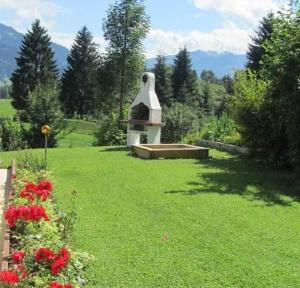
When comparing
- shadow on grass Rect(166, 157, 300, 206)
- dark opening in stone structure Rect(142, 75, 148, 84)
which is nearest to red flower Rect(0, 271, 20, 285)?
shadow on grass Rect(166, 157, 300, 206)

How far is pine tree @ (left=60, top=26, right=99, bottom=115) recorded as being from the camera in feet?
180

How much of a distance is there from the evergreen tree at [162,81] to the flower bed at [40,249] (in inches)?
1873

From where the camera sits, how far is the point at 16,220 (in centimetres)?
546

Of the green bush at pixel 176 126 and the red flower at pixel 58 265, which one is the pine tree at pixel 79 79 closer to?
the green bush at pixel 176 126

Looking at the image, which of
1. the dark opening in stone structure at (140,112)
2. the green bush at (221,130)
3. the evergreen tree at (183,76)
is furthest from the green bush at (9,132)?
the evergreen tree at (183,76)

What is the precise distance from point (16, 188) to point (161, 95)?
46.4 m

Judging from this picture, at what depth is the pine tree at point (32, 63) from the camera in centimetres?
4900

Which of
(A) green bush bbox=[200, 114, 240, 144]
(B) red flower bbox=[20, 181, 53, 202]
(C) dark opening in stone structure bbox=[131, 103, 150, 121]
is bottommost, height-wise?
(B) red flower bbox=[20, 181, 53, 202]

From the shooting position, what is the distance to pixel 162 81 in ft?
180

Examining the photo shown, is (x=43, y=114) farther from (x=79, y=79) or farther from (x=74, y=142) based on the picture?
(x=79, y=79)

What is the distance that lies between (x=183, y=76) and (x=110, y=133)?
37.4 m

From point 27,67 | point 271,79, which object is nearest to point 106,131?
point 271,79

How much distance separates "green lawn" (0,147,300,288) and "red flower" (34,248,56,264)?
1.80ft

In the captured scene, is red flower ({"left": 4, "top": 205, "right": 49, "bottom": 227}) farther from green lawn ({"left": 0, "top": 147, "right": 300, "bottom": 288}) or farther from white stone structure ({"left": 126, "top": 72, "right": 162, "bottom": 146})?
white stone structure ({"left": 126, "top": 72, "right": 162, "bottom": 146})
